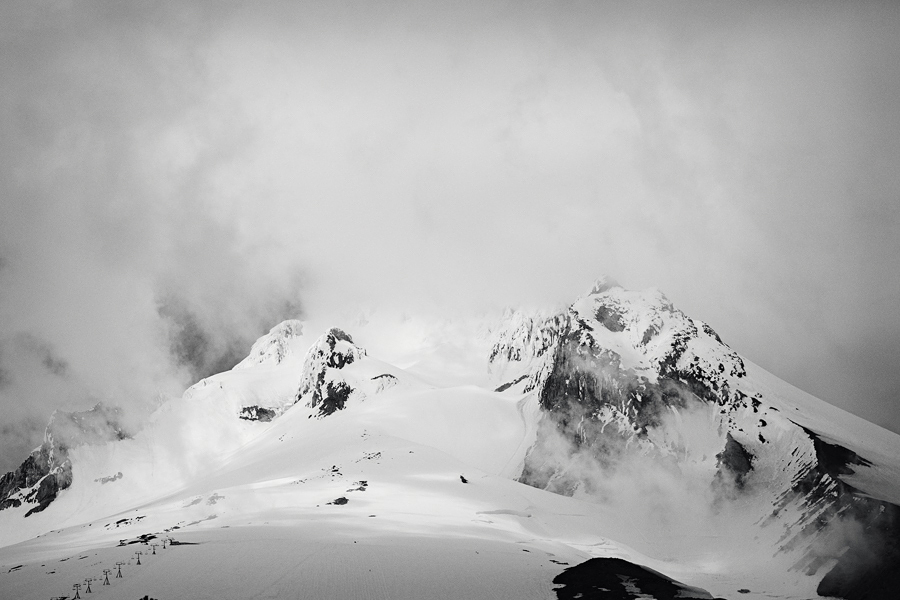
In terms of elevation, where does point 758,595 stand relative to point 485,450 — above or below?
below

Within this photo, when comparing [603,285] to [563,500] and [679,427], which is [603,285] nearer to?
[679,427]

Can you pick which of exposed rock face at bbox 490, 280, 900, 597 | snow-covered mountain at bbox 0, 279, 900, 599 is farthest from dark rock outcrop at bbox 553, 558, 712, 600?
exposed rock face at bbox 490, 280, 900, 597

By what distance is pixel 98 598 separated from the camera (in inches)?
1203

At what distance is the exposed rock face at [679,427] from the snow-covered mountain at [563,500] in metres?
0.44

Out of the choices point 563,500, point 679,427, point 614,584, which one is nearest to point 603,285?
point 679,427

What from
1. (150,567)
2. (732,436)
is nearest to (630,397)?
(732,436)

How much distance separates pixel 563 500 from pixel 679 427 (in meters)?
45.1

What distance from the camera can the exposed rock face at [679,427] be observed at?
78438mm

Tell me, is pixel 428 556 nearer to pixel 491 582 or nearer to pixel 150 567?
pixel 491 582

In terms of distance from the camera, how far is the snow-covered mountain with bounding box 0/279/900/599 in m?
39.1

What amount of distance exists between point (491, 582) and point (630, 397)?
4493 inches

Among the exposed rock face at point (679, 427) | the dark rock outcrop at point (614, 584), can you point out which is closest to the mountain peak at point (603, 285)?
the exposed rock face at point (679, 427)

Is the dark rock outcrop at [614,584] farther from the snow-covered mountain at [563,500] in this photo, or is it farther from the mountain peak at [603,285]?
the mountain peak at [603,285]

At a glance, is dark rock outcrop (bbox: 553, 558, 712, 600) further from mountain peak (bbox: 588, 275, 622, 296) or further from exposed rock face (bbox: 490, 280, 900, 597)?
mountain peak (bbox: 588, 275, 622, 296)
